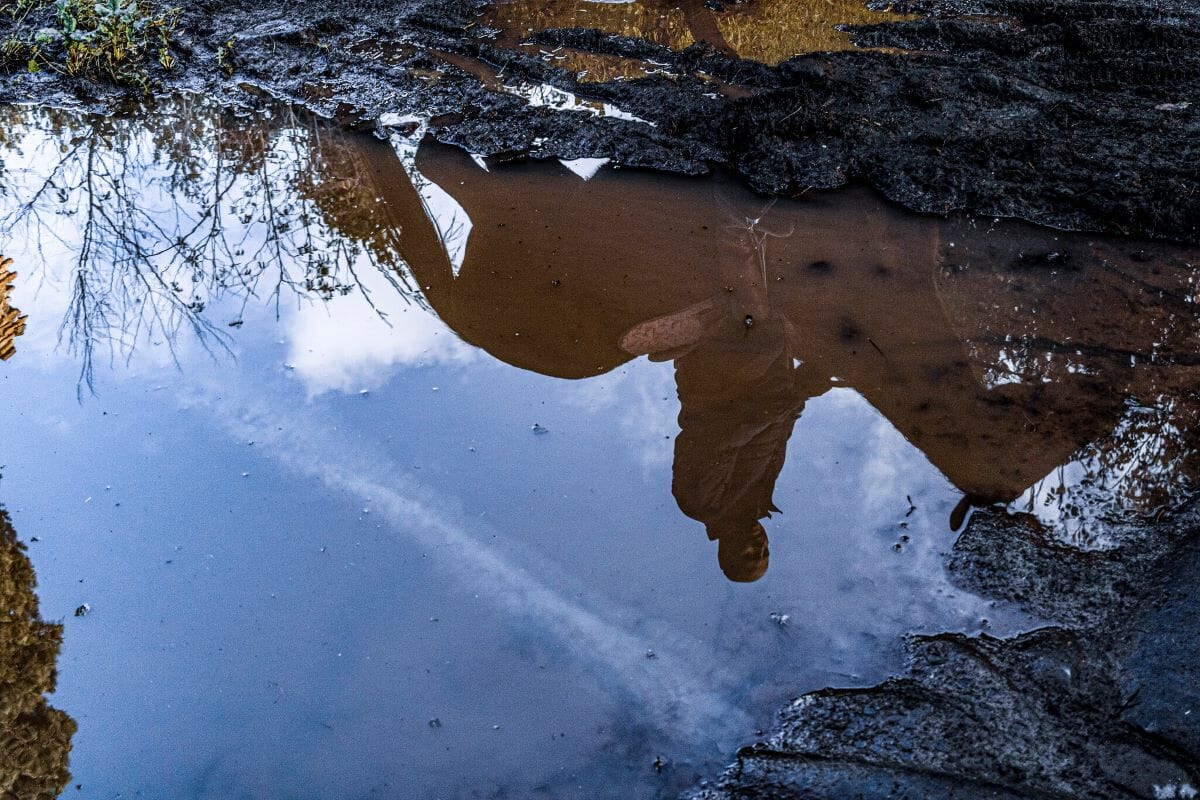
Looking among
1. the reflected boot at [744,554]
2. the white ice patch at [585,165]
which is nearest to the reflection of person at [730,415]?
the reflected boot at [744,554]

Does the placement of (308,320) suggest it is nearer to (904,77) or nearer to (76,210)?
(76,210)

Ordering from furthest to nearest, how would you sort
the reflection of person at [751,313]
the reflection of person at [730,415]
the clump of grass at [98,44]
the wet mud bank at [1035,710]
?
the clump of grass at [98,44], the reflection of person at [751,313], the reflection of person at [730,415], the wet mud bank at [1035,710]

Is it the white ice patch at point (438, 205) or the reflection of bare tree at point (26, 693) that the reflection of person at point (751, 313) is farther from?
the reflection of bare tree at point (26, 693)

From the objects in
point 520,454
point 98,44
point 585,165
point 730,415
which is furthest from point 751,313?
point 98,44

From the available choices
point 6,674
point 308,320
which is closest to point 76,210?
point 308,320

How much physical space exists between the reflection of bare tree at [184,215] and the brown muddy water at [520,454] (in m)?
0.03

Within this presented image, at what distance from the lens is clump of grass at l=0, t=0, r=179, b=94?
606cm

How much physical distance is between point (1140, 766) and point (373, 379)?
2821 mm

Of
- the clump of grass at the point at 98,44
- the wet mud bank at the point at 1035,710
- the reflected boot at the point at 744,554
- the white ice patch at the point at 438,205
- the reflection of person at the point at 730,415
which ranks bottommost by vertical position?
the wet mud bank at the point at 1035,710

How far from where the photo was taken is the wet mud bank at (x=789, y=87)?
447 centimetres

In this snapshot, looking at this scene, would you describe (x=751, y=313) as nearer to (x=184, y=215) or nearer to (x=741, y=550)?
(x=741, y=550)

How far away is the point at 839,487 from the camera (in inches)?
125

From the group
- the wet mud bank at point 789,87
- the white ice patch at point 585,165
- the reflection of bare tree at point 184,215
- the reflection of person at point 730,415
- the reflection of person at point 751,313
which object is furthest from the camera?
the white ice patch at point 585,165

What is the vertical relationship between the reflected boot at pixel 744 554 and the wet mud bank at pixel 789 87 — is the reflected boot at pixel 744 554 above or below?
below
